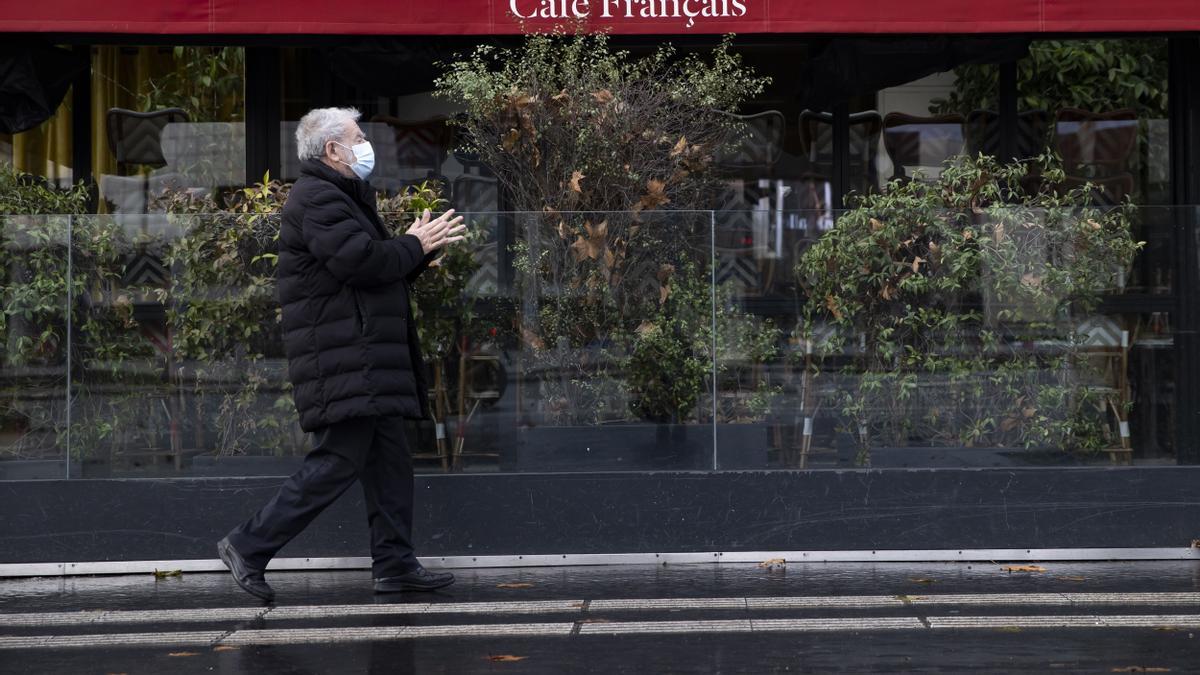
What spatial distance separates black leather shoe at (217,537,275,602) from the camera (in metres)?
6.47

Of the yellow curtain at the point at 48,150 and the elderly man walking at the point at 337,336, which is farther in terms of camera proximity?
the yellow curtain at the point at 48,150

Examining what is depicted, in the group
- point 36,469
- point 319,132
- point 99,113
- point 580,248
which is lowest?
point 36,469

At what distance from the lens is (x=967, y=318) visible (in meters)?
7.65

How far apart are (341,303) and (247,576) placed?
1.13m

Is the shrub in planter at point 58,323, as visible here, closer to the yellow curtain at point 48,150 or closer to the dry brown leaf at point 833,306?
the yellow curtain at point 48,150

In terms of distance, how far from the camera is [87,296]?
7.59 m

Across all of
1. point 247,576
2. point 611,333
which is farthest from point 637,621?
point 611,333

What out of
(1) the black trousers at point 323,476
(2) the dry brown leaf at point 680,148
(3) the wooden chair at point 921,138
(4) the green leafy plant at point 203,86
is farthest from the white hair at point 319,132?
(3) the wooden chair at point 921,138

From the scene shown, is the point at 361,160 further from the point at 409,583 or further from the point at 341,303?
the point at 409,583

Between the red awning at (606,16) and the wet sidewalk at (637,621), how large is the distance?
301 centimetres

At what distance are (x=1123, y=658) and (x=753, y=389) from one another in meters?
2.72

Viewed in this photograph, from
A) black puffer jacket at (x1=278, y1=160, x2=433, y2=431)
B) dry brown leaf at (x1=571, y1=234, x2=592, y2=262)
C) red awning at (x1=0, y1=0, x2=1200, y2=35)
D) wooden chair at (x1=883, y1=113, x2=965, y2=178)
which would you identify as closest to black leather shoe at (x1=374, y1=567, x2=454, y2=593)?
black puffer jacket at (x1=278, y1=160, x2=433, y2=431)

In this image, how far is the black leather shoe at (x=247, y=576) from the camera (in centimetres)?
647

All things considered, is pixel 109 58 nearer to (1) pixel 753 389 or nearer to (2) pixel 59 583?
(2) pixel 59 583
